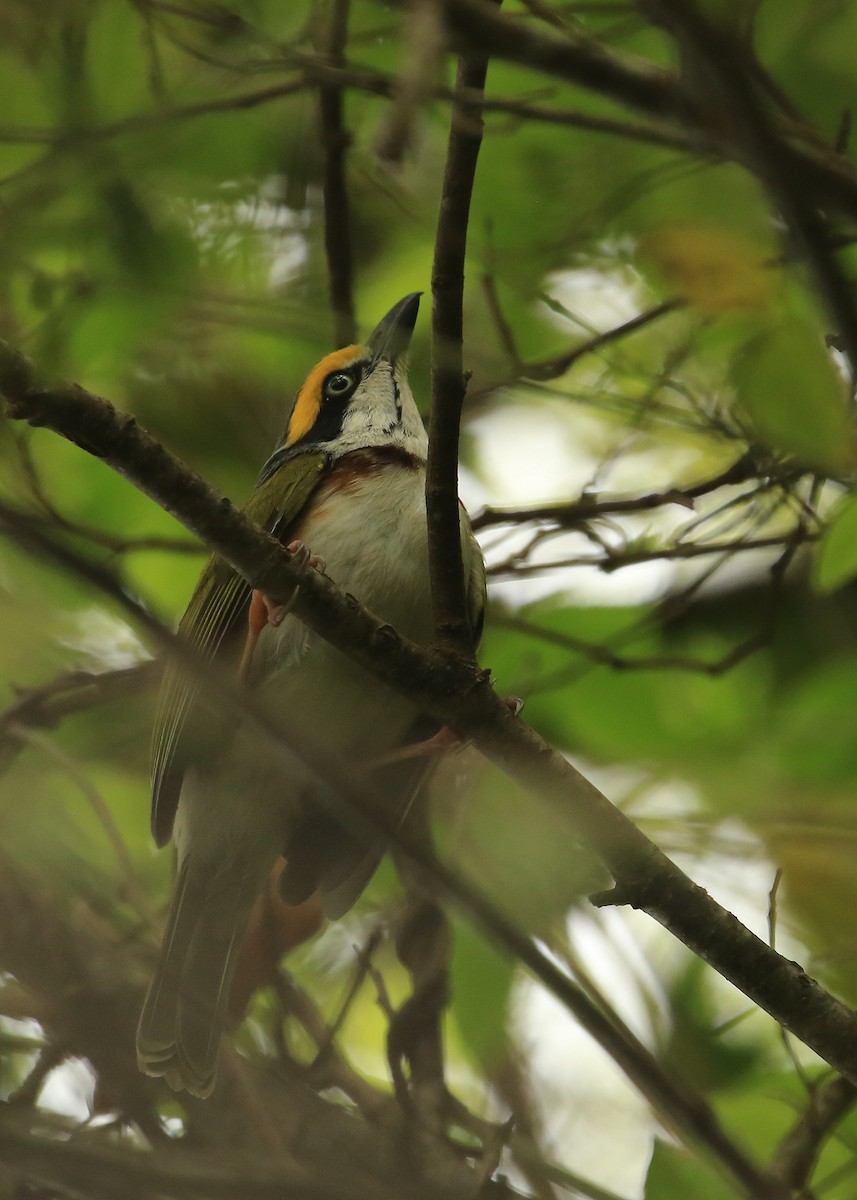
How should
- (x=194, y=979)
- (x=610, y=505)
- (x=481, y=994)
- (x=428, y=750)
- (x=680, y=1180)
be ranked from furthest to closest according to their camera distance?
(x=610, y=505)
(x=194, y=979)
(x=428, y=750)
(x=481, y=994)
(x=680, y=1180)

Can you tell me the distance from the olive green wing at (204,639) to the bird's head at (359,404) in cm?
41

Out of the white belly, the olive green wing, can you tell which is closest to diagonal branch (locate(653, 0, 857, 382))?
the white belly

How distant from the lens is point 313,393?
4.69 metres

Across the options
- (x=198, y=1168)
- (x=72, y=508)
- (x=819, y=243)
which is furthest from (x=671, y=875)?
(x=72, y=508)

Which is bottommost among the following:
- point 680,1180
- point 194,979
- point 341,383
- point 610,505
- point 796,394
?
point 680,1180

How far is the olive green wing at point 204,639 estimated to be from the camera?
3.78 m

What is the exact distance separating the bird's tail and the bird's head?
147 centimetres

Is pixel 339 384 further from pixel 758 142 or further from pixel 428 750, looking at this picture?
pixel 758 142

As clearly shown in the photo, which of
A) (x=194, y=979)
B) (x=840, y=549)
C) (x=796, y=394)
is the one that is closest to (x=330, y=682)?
(x=194, y=979)

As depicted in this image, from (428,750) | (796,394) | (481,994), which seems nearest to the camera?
(796,394)

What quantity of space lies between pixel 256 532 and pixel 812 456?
1.09m

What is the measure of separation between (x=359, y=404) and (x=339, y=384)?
0.10 m

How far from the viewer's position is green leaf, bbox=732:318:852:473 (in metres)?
2.09

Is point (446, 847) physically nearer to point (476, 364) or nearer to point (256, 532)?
point (256, 532)
